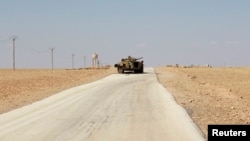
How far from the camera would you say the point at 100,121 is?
16844mm

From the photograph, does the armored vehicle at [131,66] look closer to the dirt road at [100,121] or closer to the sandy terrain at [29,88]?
the sandy terrain at [29,88]

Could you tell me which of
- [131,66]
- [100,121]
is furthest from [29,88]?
[131,66]

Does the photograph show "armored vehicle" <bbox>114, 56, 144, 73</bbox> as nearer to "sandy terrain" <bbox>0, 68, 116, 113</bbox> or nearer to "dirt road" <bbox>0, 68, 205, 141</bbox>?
"sandy terrain" <bbox>0, 68, 116, 113</bbox>

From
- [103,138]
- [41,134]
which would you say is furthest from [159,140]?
[41,134]

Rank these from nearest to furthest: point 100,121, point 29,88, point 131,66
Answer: point 100,121
point 29,88
point 131,66

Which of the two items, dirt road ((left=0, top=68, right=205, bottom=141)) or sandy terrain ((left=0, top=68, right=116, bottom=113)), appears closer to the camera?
dirt road ((left=0, top=68, right=205, bottom=141))

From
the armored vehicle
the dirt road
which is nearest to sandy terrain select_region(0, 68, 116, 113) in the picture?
the dirt road

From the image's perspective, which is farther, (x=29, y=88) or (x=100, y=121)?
(x=29, y=88)

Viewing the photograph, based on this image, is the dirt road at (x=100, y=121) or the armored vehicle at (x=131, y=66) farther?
the armored vehicle at (x=131, y=66)

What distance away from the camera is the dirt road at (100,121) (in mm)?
14000

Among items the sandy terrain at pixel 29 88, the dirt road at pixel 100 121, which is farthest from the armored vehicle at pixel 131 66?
the dirt road at pixel 100 121

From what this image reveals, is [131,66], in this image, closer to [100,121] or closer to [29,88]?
[29,88]

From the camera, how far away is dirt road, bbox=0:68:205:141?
1400 centimetres

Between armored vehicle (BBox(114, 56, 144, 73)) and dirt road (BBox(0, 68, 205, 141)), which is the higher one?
armored vehicle (BBox(114, 56, 144, 73))
